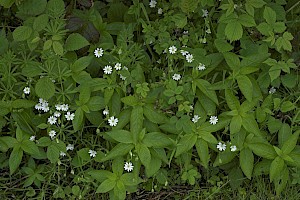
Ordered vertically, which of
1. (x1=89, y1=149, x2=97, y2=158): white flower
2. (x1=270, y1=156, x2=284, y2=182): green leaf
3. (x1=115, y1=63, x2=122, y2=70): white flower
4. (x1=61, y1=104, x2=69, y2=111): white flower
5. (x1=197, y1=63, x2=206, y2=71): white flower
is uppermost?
(x1=115, y1=63, x2=122, y2=70): white flower

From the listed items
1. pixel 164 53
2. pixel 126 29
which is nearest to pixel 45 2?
pixel 126 29

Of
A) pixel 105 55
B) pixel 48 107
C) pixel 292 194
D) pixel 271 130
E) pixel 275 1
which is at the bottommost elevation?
pixel 292 194

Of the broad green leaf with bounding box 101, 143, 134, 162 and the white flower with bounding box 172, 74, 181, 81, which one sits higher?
the white flower with bounding box 172, 74, 181, 81

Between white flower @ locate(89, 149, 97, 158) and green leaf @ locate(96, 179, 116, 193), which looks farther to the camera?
white flower @ locate(89, 149, 97, 158)

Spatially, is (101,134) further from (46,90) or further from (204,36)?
(204,36)

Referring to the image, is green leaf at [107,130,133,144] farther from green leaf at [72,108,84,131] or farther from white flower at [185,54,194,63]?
white flower at [185,54,194,63]

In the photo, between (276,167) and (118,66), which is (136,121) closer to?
(118,66)

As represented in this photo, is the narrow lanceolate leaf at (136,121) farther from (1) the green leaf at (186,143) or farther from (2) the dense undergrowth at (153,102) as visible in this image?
(1) the green leaf at (186,143)

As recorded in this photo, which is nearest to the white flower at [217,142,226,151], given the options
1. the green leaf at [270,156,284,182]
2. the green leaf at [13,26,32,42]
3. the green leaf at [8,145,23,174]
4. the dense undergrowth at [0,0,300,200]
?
the dense undergrowth at [0,0,300,200]
